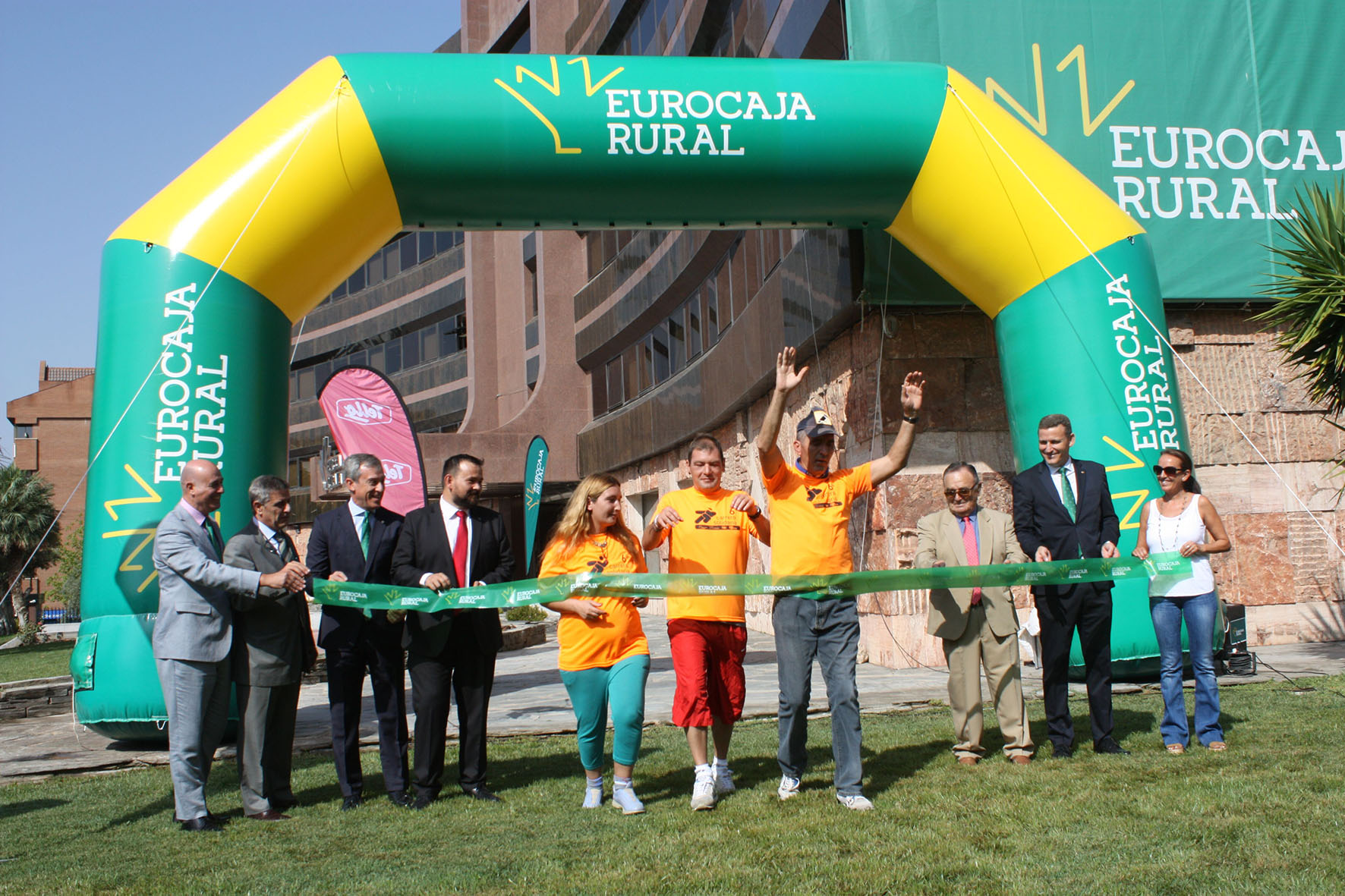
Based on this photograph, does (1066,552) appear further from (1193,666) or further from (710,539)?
(710,539)

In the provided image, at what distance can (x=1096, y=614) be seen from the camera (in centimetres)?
608

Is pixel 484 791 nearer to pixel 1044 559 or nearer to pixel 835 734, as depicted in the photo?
pixel 835 734

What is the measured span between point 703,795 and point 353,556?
2.43 m

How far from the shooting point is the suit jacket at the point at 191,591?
17.6 feet

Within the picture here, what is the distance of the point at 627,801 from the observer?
517 cm

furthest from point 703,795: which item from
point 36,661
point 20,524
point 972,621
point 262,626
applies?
point 20,524

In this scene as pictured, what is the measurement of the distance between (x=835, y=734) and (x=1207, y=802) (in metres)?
1.67

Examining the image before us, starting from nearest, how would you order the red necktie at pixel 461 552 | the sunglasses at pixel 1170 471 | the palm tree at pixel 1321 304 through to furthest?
the red necktie at pixel 461 552 → the sunglasses at pixel 1170 471 → the palm tree at pixel 1321 304

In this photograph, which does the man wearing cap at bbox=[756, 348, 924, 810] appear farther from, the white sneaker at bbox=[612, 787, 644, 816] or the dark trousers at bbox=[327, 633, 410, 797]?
the dark trousers at bbox=[327, 633, 410, 797]

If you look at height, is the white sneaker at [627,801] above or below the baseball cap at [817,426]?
below

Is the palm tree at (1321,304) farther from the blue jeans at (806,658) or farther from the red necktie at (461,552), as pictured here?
the red necktie at (461,552)

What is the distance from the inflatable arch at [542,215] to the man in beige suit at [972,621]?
229cm

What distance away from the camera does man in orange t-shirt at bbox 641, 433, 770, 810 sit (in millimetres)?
5285

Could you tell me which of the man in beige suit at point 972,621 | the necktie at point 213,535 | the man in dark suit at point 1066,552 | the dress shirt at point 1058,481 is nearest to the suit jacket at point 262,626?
the necktie at point 213,535
